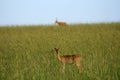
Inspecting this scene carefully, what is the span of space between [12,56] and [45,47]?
1.62 m

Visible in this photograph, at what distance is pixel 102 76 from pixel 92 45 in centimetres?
380

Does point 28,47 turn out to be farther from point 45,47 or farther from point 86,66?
point 86,66

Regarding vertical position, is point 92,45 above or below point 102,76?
above

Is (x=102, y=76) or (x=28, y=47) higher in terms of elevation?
(x=28, y=47)

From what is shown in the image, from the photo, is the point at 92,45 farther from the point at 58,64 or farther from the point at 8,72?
the point at 8,72

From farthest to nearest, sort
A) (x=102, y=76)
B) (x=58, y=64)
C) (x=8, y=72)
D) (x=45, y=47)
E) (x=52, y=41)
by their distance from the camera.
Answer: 1. (x=52, y=41)
2. (x=45, y=47)
3. (x=58, y=64)
4. (x=8, y=72)
5. (x=102, y=76)

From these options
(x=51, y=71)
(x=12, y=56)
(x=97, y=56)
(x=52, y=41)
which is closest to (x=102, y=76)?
(x=51, y=71)

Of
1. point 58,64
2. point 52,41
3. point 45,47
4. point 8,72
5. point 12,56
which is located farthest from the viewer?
point 52,41

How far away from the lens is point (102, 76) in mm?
5848

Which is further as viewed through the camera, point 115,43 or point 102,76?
point 115,43

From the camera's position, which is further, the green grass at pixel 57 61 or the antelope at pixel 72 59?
the antelope at pixel 72 59

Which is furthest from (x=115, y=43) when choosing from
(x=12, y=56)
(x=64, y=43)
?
(x=12, y=56)

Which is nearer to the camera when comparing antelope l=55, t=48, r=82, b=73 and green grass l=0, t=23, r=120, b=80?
green grass l=0, t=23, r=120, b=80

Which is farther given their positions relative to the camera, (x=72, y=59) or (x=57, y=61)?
(x=57, y=61)
